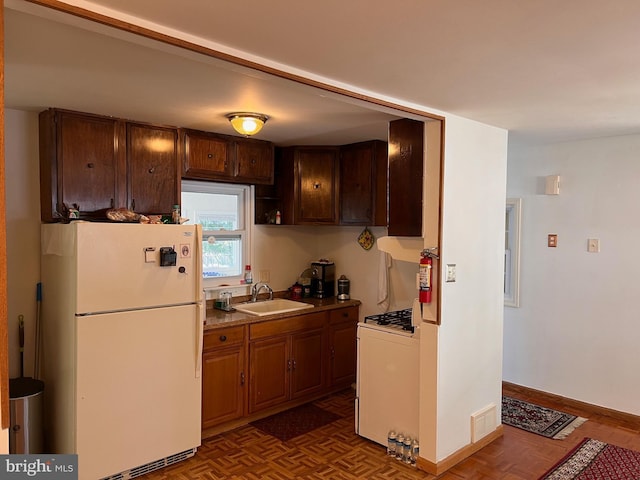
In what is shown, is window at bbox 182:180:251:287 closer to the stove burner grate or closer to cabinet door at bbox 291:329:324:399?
cabinet door at bbox 291:329:324:399

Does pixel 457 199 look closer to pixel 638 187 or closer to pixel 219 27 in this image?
pixel 638 187

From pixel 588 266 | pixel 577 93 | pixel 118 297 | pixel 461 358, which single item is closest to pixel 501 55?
pixel 577 93

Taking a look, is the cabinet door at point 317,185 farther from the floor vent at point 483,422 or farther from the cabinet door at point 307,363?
the floor vent at point 483,422

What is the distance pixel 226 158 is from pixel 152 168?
2.04ft

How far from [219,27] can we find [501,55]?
1.09 metres

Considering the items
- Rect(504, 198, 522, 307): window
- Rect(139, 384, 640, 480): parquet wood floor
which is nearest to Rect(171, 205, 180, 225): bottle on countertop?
Rect(139, 384, 640, 480): parquet wood floor

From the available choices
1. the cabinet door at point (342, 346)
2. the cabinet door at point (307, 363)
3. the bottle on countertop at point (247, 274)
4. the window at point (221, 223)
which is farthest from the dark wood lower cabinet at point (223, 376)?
the cabinet door at point (342, 346)

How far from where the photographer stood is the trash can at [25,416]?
2643 mm

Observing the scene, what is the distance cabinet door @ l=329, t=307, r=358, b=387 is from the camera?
4.17 metres

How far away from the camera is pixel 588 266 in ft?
12.3

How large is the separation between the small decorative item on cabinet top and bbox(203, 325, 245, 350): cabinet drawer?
1.48 m

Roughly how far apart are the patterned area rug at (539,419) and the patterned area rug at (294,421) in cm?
141

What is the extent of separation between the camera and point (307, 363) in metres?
3.97

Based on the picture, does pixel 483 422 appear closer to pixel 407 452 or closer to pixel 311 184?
pixel 407 452
